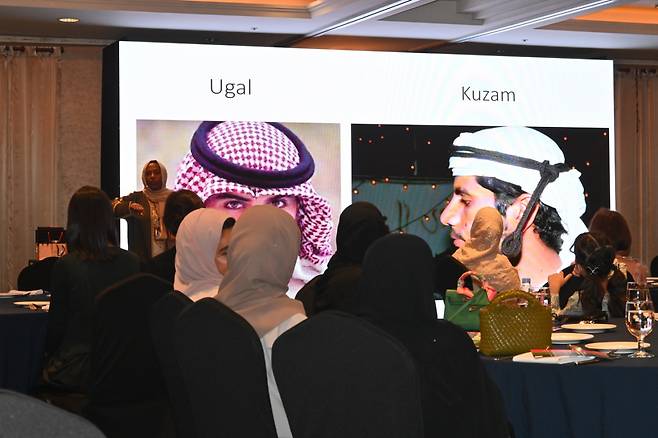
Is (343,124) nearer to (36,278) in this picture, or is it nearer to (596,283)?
(36,278)

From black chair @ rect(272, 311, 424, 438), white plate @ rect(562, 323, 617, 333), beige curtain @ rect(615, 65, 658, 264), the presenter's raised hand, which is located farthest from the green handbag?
beige curtain @ rect(615, 65, 658, 264)

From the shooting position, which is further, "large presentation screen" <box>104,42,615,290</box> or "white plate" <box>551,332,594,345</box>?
"large presentation screen" <box>104,42,615,290</box>

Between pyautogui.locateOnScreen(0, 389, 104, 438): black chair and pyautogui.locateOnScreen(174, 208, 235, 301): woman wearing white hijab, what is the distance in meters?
3.31

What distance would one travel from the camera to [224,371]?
256cm

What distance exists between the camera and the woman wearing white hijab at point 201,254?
13.6ft

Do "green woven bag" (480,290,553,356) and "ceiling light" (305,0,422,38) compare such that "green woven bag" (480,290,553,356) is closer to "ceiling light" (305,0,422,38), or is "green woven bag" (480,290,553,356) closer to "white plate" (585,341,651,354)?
"white plate" (585,341,651,354)

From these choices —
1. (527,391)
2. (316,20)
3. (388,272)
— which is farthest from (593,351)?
(316,20)

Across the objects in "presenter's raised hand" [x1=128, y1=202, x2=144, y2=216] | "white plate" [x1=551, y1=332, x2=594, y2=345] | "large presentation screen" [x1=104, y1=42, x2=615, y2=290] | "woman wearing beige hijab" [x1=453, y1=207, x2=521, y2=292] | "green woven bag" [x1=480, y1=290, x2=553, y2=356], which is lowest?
"white plate" [x1=551, y1=332, x2=594, y2=345]

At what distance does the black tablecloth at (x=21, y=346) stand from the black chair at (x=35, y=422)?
4501mm

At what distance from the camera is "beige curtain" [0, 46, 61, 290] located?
31.3 feet

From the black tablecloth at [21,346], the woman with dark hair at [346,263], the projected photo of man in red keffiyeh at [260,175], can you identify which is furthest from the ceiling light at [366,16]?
the black tablecloth at [21,346]

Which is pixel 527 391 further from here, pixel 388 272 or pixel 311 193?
pixel 311 193

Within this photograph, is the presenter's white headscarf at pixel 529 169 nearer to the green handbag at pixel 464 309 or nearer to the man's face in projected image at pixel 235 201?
the man's face in projected image at pixel 235 201

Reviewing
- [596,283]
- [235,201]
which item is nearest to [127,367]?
[596,283]
